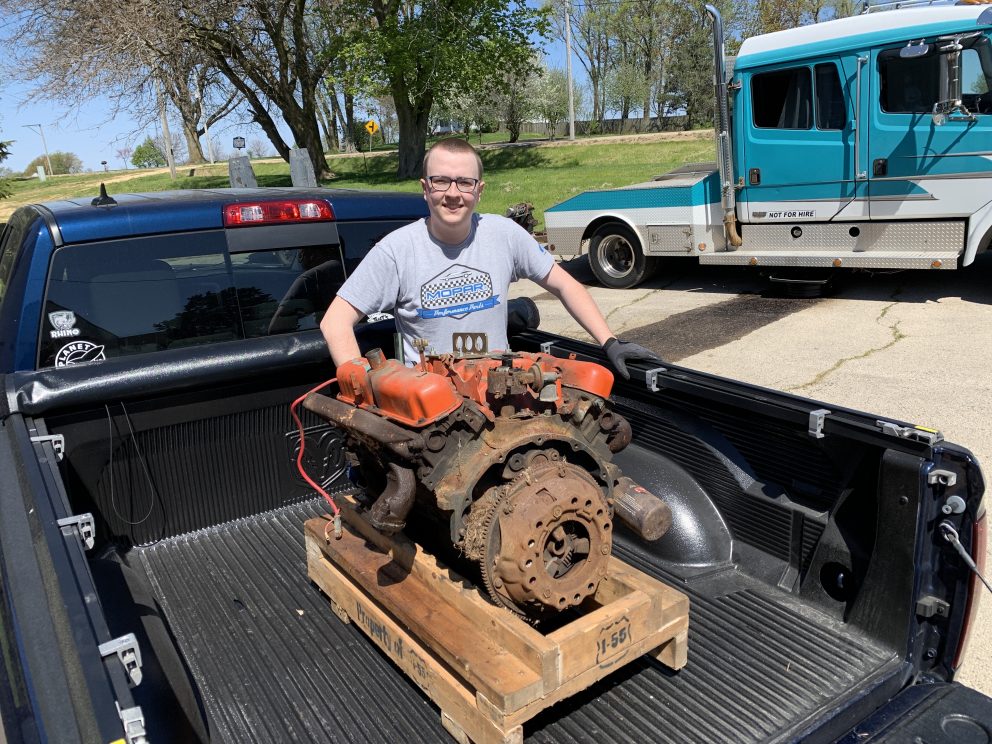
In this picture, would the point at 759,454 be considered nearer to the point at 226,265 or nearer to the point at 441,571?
the point at 441,571

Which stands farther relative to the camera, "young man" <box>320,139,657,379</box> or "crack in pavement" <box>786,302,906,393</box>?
"crack in pavement" <box>786,302,906,393</box>

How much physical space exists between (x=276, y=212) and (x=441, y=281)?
0.94m

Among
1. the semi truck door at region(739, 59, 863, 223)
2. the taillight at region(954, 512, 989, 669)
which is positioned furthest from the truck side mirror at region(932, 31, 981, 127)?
the taillight at region(954, 512, 989, 669)

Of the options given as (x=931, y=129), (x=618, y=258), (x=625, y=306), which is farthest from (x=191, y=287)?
(x=618, y=258)

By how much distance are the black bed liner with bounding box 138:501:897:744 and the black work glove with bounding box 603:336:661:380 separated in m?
0.77

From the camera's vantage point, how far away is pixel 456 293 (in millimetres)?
2928

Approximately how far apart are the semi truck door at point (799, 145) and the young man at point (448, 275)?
24.4 feet

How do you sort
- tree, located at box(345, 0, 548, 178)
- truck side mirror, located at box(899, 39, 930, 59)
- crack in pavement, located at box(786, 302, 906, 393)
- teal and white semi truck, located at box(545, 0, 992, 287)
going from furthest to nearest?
tree, located at box(345, 0, 548, 178) < teal and white semi truck, located at box(545, 0, 992, 287) < truck side mirror, located at box(899, 39, 930, 59) < crack in pavement, located at box(786, 302, 906, 393)

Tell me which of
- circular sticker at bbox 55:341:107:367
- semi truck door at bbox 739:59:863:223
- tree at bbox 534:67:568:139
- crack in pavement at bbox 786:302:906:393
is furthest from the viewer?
tree at bbox 534:67:568:139

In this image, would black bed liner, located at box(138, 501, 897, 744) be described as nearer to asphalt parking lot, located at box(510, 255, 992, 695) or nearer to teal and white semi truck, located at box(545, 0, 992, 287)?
asphalt parking lot, located at box(510, 255, 992, 695)

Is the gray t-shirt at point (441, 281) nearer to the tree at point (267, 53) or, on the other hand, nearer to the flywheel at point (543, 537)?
the flywheel at point (543, 537)

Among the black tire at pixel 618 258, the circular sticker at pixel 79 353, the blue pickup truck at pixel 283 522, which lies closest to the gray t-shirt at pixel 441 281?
the blue pickup truck at pixel 283 522

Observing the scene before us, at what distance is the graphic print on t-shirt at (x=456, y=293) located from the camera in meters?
2.89

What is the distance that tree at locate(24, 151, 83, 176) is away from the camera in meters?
66.7
